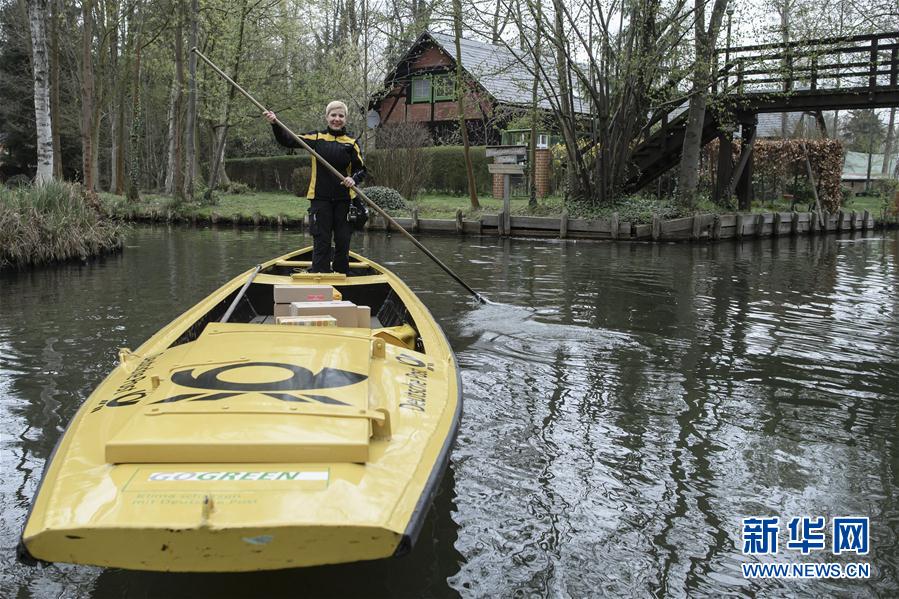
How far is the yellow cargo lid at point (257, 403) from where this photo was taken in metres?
2.62

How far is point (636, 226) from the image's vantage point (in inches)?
664

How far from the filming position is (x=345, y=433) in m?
2.76

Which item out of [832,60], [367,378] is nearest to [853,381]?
[367,378]

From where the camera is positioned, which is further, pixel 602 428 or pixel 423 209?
pixel 423 209

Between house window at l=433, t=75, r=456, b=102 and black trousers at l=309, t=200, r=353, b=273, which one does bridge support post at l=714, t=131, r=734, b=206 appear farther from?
black trousers at l=309, t=200, r=353, b=273

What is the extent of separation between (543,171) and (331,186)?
1788 centimetres

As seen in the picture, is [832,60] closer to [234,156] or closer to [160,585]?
[160,585]

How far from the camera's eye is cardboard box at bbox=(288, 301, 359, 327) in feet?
15.6

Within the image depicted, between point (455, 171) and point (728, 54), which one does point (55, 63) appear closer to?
point (455, 171)

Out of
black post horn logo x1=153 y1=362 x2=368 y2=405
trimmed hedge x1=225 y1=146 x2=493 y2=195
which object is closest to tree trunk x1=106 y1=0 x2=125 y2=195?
trimmed hedge x1=225 y1=146 x2=493 y2=195

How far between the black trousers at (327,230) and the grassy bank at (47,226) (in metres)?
6.48

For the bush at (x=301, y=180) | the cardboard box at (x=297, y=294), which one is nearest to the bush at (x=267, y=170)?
the bush at (x=301, y=180)

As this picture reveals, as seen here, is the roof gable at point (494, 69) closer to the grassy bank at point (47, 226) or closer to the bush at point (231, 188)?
the bush at point (231, 188)

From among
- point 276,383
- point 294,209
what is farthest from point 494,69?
point 276,383
